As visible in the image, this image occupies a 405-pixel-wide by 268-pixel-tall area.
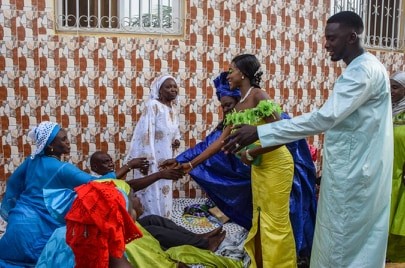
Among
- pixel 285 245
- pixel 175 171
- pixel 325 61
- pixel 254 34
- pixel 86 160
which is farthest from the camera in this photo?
pixel 325 61

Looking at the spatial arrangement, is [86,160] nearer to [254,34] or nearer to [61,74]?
[61,74]

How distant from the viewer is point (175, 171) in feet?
14.3

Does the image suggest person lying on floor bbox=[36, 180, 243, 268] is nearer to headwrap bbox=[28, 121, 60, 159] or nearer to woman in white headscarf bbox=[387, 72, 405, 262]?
headwrap bbox=[28, 121, 60, 159]

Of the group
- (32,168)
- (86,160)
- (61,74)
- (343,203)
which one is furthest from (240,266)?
(61,74)

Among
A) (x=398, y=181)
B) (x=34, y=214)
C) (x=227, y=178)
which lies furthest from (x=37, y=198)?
(x=398, y=181)

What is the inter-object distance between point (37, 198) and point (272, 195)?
68.0 inches

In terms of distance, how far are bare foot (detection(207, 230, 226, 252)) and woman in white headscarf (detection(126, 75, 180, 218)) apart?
1.07 m

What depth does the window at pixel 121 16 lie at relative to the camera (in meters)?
5.61

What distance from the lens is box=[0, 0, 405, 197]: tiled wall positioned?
213 inches

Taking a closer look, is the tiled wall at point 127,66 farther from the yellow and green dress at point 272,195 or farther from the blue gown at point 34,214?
the yellow and green dress at point 272,195

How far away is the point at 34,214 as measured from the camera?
346 cm

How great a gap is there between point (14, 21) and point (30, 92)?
31.5 inches

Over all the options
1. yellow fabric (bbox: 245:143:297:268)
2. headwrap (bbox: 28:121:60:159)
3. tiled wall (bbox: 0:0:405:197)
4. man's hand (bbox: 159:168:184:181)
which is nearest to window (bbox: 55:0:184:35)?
tiled wall (bbox: 0:0:405:197)

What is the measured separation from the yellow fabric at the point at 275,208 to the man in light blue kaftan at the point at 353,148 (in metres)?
0.74
